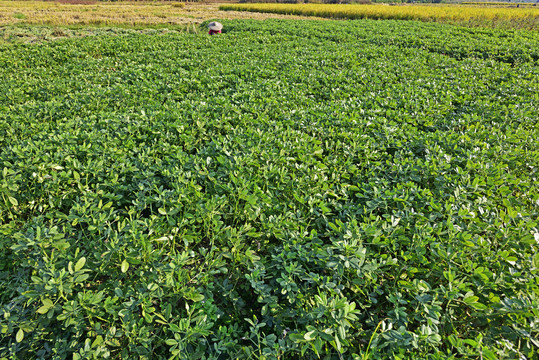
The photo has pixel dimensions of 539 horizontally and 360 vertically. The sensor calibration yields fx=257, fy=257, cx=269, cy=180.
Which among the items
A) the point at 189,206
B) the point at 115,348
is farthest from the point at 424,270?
the point at 115,348

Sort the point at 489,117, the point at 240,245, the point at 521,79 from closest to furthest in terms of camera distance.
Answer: the point at 240,245
the point at 489,117
the point at 521,79

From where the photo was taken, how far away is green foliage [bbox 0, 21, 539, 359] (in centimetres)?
150

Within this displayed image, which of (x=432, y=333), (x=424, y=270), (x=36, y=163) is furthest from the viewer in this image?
(x=36, y=163)

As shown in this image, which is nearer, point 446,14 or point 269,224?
point 269,224

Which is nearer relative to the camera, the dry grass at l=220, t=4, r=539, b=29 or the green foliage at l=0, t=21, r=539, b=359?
the green foliage at l=0, t=21, r=539, b=359

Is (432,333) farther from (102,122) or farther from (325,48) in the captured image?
(325,48)

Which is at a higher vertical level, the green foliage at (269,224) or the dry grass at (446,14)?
the dry grass at (446,14)

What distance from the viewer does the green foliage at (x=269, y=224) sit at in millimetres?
1500

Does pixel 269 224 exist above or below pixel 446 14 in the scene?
below

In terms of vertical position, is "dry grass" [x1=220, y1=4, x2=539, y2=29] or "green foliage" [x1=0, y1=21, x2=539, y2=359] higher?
"dry grass" [x1=220, y1=4, x2=539, y2=29]

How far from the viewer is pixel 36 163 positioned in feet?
8.73

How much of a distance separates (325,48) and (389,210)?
8.78m

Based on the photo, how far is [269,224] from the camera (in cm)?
206

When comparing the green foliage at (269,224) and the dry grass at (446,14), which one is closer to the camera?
the green foliage at (269,224)
